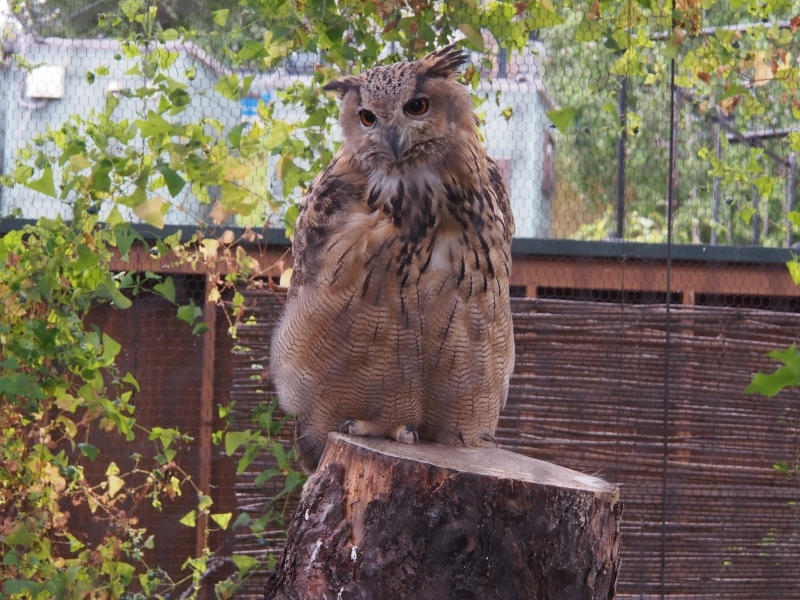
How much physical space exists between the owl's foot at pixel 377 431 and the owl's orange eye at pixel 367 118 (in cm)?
74

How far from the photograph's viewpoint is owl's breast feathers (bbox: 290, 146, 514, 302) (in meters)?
2.02

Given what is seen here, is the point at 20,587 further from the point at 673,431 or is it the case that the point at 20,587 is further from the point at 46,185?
the point at 673,431

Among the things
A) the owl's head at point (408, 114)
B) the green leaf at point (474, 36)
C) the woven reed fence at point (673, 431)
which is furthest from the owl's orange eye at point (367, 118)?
the woven reed fence at point (673, 431)

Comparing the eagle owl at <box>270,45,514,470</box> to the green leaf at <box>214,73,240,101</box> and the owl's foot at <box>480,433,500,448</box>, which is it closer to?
the owl's foot at <box>480,433,500,448</box>

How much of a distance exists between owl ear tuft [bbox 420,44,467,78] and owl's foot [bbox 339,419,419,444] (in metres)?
0.88

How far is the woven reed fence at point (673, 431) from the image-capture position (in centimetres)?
353

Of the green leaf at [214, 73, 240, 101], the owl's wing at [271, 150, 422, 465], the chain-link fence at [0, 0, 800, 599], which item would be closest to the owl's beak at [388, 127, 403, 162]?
the owl's wing at [271, 150, 422, 465]

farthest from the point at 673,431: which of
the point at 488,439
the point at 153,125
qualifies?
the point at 153,125

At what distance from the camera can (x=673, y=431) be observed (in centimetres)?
361

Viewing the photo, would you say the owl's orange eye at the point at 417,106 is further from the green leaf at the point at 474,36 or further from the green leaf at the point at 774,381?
the green leaf at the point at 774,381

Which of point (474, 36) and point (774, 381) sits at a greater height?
point (474, 36)

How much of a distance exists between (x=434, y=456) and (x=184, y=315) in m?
1.17

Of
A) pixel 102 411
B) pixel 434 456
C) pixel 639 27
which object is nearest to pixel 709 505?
pixel 639 27

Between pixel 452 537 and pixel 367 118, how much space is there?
1.00m
